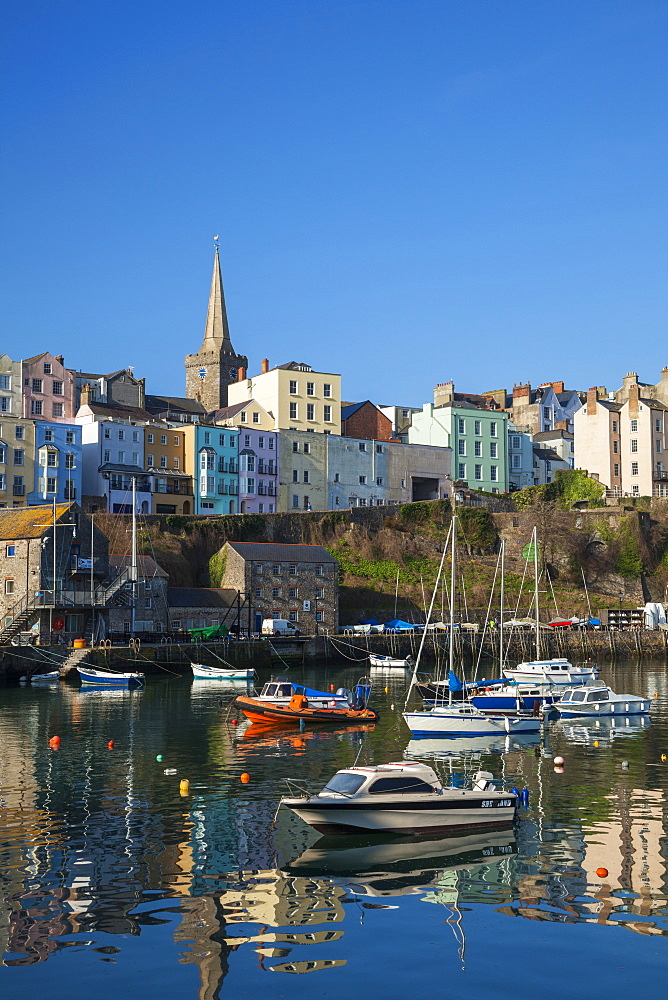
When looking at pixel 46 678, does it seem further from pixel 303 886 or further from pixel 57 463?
pixel 303 886

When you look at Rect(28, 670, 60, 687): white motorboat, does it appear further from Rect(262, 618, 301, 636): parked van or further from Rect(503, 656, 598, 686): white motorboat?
Rect(503, 656, 598, 686): white motorboat

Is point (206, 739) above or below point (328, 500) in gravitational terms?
below

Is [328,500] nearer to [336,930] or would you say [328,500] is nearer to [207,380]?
[207,380]

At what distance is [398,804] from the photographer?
83.4 ft

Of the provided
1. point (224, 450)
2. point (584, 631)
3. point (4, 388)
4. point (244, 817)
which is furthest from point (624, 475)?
point (244, 817)

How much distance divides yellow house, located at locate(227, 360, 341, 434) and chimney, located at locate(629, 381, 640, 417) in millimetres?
33170

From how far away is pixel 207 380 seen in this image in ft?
454

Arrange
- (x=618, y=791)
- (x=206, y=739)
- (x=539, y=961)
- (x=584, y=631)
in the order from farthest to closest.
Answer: (x=584, y=631)
(x=206, y=739)
(x=618, y=791)
(x=539, y=961)

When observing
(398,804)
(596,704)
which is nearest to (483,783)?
(398,804)

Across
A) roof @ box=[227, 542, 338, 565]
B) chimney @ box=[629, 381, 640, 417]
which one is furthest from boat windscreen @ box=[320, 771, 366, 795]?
chimney @ box=[629, 381, 640, 417]

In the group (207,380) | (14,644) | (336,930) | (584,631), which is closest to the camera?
(336,930)

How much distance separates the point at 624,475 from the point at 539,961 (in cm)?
10344

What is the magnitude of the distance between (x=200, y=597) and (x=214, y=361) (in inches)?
2430

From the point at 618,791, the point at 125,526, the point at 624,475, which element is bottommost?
the point at 618,791
